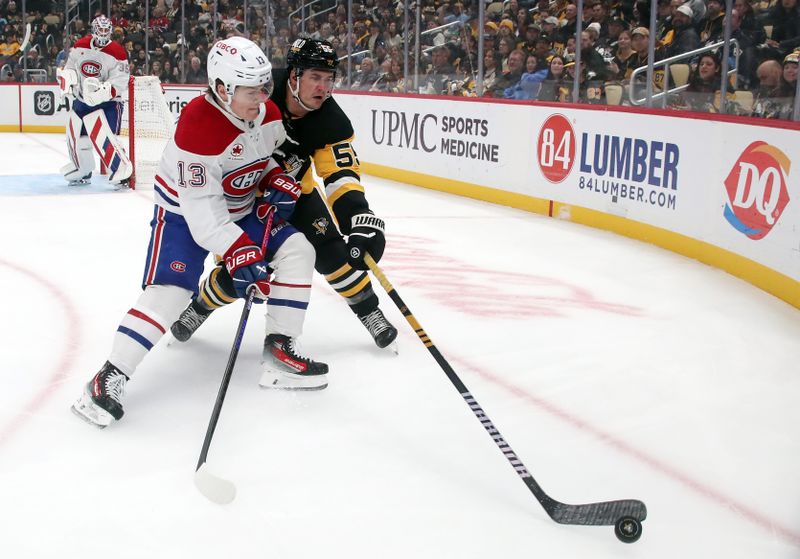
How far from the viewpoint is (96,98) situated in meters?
6.95

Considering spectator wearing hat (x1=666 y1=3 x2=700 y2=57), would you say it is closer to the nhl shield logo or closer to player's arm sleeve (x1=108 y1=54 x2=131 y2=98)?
player's arm sleeve (x1=108 y1=54 x2=131 y2=98)

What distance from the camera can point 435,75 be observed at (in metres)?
7.84

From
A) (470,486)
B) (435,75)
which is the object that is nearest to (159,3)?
(435,75)

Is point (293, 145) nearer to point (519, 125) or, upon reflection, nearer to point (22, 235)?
point (22, 235)

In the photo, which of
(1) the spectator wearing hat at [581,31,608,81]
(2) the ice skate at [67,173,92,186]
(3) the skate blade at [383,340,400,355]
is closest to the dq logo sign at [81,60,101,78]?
(2) the ice skate at [67,173,92,186]

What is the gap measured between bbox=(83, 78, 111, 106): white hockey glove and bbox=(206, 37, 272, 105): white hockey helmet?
15.8ft

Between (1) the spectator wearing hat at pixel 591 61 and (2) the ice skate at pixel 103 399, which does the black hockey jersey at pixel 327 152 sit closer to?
(2) the ice skate at pixel 103 399

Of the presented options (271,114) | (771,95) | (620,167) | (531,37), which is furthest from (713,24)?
(271,114)

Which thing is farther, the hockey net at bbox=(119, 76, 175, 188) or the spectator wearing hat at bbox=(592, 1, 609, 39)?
the hockey net at bbox=(119, 76, 175, 188)

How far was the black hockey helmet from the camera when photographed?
2.81 meters

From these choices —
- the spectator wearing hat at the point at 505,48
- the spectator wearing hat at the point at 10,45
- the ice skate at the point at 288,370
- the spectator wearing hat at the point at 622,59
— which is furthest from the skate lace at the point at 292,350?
the spectator wearing hat at the point at 10,45

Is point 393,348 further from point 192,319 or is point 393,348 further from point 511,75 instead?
point 511,75

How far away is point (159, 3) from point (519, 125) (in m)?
7.35

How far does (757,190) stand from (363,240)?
2.37 m
